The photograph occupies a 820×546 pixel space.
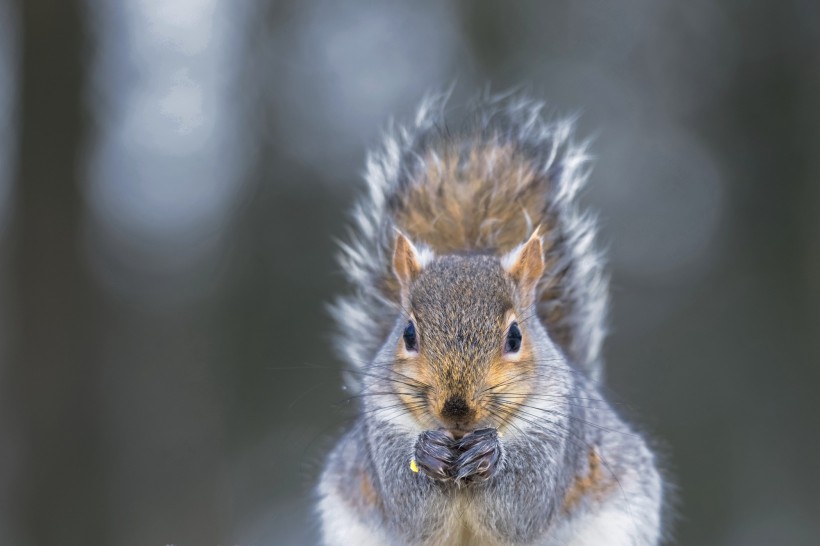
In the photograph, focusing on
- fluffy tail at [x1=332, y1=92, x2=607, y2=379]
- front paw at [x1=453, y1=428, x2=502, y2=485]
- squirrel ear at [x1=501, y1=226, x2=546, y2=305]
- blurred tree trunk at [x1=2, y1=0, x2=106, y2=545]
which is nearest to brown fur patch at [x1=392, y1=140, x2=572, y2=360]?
fluffy tail at [x1=332, y1=92, x2=607, y2=379]

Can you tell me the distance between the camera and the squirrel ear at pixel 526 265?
6.06ft

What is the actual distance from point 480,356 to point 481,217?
32.7 inches

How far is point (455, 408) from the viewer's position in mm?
1505

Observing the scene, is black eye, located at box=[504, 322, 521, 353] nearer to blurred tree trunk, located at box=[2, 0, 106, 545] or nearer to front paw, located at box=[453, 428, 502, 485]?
front paw, located at box=[453, 428, 502, 485]

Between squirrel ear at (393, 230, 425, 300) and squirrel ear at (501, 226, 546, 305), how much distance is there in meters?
0.18

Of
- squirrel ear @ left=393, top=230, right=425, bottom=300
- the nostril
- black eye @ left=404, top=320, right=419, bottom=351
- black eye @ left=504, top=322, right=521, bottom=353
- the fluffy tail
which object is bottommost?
the nostril

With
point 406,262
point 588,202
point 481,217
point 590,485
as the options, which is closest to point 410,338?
point 406,262

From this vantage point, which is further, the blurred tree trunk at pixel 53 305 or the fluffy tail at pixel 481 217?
the blurred tree trunk at pixel 53 305

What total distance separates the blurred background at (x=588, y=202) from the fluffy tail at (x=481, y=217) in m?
1.75

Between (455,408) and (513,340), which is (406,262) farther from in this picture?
(455,408)

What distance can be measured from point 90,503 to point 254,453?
7.74 feet

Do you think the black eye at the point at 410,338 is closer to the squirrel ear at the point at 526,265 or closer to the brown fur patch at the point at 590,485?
the squirrel ear at the point at 526,265

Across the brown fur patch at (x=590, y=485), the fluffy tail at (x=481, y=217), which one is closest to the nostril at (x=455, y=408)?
the brown fur patch at (x=590, y=485)

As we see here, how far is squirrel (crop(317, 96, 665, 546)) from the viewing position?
162cm
